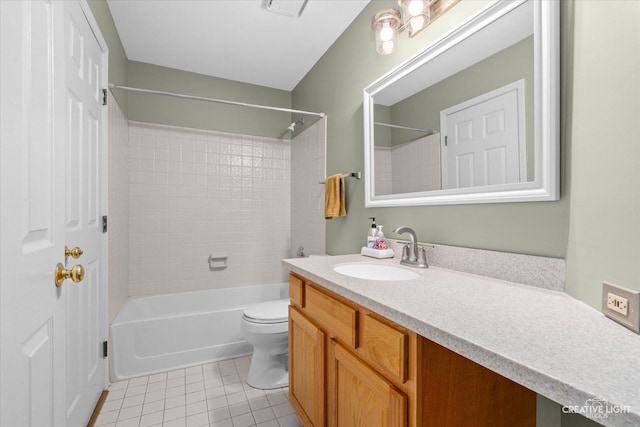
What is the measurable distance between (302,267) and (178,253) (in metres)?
1.88

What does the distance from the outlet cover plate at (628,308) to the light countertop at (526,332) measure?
2 centimetres

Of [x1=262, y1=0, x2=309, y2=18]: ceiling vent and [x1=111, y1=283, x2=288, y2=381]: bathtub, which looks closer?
[x1=262, y1=0, x2=309, y2=18]: ceiling vent

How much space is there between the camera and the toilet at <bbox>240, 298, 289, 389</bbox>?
1902 millimetres

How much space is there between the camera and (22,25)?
0.71m

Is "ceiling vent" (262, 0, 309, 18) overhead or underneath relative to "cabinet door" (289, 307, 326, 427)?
overhead

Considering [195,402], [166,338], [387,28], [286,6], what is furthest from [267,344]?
[286,6]

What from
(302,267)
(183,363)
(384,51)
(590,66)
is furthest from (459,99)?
(183,363)

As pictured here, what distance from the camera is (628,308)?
67cm

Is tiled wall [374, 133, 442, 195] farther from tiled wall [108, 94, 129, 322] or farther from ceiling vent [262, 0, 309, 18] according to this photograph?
tiled wall [108, 94, 129, 322]

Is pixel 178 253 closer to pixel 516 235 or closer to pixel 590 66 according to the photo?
pixel 516 235

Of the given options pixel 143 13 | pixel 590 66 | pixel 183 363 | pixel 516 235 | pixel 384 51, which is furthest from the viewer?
pixel 183 363

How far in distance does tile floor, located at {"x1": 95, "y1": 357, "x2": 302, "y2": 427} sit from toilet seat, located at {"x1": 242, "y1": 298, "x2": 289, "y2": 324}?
425 millimetres

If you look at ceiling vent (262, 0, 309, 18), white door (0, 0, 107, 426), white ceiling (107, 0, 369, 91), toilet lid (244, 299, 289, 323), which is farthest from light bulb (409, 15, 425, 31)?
toilet lid (244, 299, 289, 323)

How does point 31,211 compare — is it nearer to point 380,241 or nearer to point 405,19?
point 380,241
